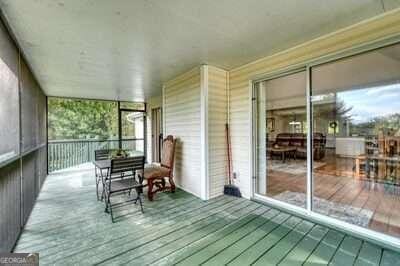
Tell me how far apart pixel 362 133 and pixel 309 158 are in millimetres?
1696

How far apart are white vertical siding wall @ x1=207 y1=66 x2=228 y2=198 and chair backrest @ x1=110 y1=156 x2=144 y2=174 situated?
4.19ft

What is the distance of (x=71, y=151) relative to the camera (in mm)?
6707

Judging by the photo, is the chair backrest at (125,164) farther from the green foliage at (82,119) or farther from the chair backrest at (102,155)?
the green foliage at (82,119)

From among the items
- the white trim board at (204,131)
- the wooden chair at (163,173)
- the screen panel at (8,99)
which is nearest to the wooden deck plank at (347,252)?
the white trim board at (204,131)

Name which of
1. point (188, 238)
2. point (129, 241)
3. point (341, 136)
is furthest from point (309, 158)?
point (129, 241)

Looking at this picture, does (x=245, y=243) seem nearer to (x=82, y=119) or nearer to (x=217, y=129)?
(x=217, y=129)

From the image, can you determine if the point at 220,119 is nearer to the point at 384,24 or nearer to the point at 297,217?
the point at 297,217

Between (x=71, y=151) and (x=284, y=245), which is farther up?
(x=71, y=151)

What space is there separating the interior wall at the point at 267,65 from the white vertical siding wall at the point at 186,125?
733 mm

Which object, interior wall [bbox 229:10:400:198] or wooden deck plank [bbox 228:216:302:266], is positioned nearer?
wooden deck plank [bbox 228:216:302:266]

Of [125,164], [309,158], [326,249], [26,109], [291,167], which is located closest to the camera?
[326,249]

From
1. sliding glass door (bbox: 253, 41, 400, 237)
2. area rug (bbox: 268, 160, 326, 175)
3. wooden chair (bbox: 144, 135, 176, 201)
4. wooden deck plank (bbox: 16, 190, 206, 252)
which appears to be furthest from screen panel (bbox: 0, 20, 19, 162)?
area rug (bbox: 268, 160, 326, 175)

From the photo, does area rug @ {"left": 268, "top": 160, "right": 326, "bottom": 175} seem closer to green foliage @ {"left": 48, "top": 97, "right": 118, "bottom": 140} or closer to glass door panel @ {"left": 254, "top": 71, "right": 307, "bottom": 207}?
glass door panel @ {"left": 254, "top": 71, "right": 307, "bottom": 207}

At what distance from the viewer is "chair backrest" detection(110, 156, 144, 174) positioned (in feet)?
9.43
